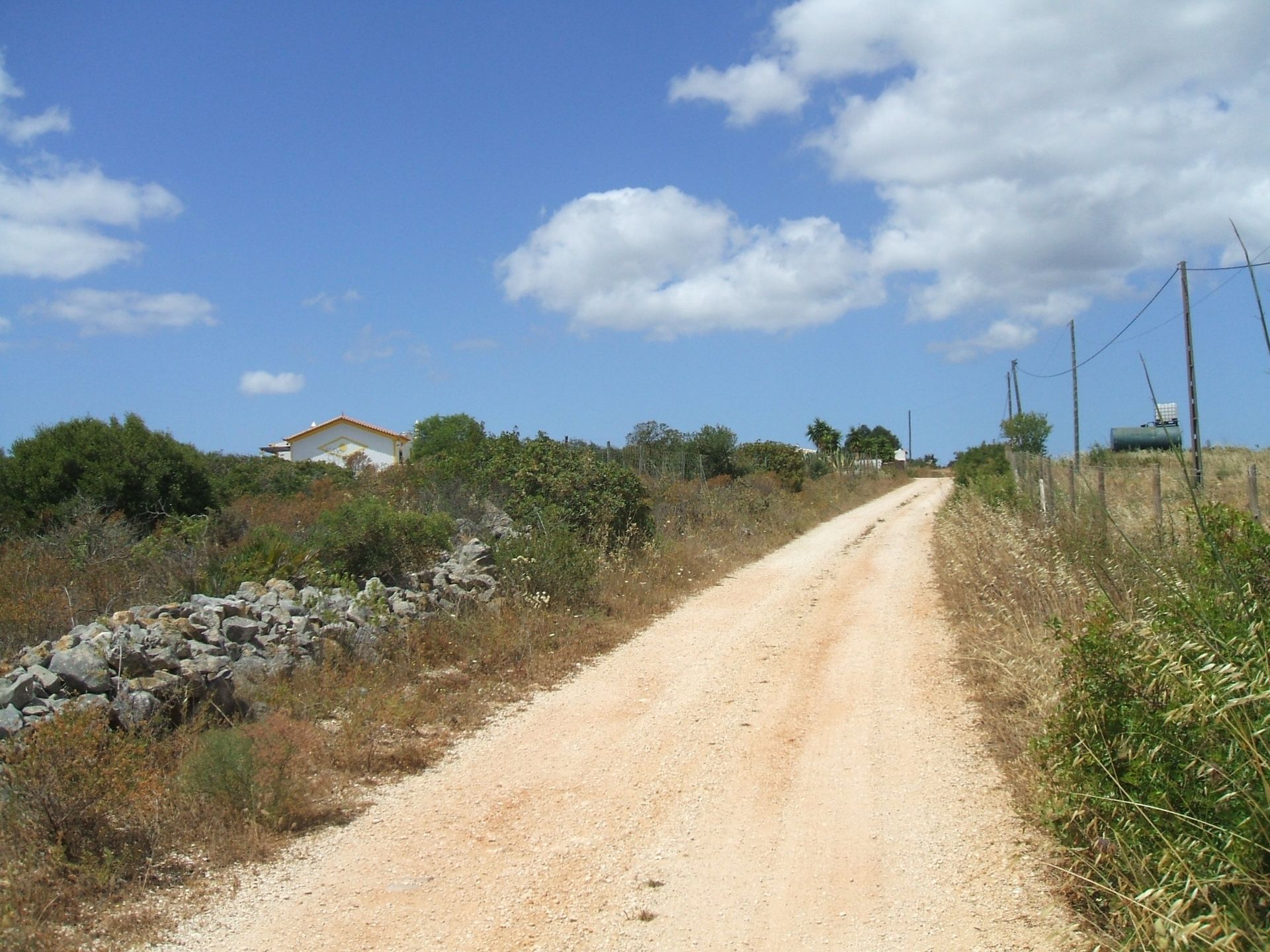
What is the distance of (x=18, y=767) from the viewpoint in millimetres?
5070

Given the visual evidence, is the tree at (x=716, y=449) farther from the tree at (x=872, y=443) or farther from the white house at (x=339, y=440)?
the tree at (x=872, y=443)

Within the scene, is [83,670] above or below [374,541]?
below

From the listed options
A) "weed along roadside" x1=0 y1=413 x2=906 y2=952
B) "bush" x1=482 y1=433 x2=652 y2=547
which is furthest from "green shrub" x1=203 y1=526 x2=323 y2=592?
"bush" x1=482 y1=433 x2=652 y2=547

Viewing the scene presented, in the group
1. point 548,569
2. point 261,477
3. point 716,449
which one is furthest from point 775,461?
point 548,569

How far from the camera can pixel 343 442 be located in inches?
1970

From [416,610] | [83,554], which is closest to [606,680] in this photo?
[416,610]

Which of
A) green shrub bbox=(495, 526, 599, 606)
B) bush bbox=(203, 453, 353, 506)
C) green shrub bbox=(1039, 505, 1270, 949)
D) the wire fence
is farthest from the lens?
bush bbox=(203, 453, 353, 506)

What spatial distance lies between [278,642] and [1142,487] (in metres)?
15.6

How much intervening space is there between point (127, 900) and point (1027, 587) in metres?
7.62

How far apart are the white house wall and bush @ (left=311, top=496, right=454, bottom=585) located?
39088 millimetres

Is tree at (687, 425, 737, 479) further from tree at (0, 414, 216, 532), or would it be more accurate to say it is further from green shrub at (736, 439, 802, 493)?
tree at (0, 414, 216, 532)

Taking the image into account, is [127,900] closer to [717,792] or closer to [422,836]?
[422,836]

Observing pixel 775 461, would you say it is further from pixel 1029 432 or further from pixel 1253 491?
pixel 1253 491

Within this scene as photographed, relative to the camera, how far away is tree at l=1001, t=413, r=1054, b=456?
4159 centimetres
